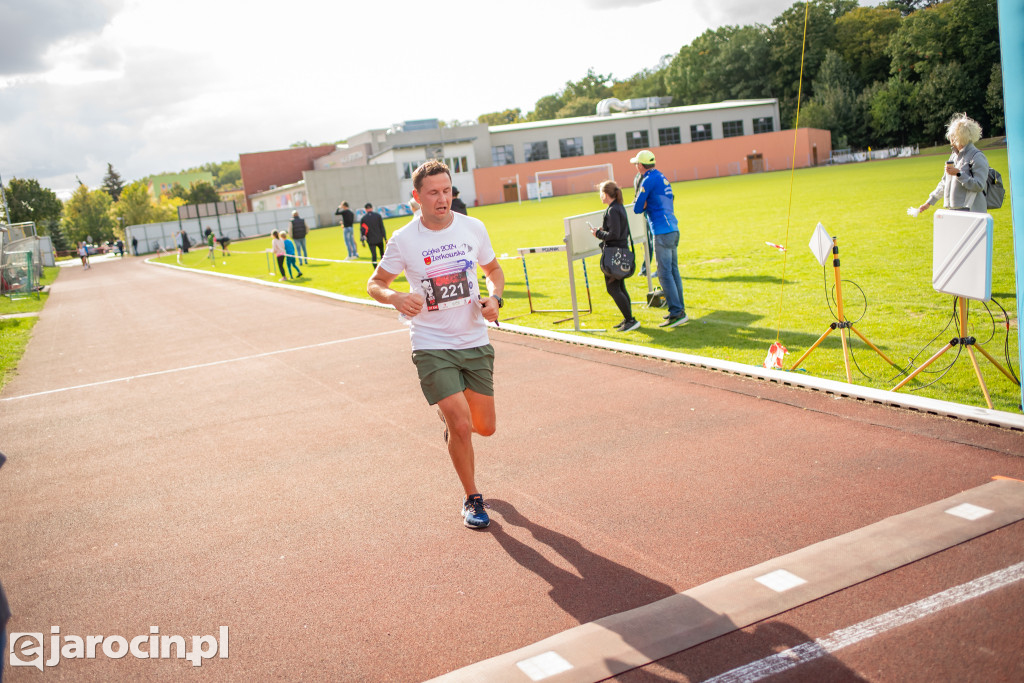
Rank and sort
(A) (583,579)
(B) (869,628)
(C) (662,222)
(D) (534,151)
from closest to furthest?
(B) (869,628) < (A) (583,579) < (C) (662,222) < (D) (534,151)

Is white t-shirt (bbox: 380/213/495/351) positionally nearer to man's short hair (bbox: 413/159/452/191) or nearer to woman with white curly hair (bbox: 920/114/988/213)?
man's short hair (bbox: 413/159/452/191)

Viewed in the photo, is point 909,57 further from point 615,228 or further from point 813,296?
point 615,228

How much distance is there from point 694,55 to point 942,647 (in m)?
93.8

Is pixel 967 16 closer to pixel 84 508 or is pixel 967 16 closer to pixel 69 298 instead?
pixel 84 508

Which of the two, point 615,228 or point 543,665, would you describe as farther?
point 615,228

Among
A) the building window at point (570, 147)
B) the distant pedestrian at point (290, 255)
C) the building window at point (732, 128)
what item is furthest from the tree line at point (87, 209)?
the building window at point (732, 128)

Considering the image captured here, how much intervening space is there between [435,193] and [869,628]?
313 cm

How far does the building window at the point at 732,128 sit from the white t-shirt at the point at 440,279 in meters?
82.8

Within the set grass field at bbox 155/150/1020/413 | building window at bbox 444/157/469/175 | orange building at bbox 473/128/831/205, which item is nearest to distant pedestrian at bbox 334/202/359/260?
grass field at bbox 155/150/1020/413

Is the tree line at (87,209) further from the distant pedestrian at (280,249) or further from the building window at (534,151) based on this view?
the distant pedestrian at (280,249)

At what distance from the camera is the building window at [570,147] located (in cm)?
8106

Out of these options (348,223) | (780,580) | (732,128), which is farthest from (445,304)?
(732,128)

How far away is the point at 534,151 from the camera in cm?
8100

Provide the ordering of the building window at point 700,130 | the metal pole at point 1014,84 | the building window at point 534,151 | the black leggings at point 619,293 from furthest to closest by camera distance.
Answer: the building window at point 700,130 < the building window at point 534,151 < the black leggings at point 619,293 < the metal pole at point 1014,84
